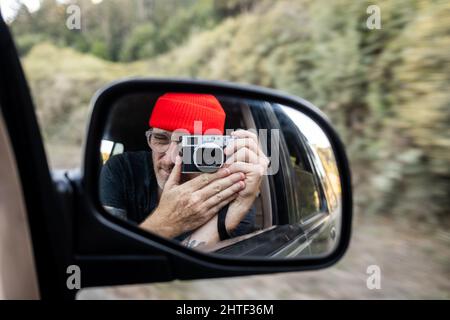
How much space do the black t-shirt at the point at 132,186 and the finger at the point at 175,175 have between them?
1.7 inches

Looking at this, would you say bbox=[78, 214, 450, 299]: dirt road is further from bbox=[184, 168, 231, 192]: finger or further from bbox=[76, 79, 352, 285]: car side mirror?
bbox=[184, 168, 231, 192]: finger

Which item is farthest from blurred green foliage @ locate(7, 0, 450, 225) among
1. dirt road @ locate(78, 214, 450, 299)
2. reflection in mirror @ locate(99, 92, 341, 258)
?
reflection in mirror @ locate(99, 92, 341, 258)

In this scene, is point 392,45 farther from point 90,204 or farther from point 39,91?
point 39,91

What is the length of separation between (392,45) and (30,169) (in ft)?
15.7

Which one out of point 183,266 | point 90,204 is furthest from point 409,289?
point 90,204

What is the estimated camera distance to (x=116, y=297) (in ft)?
13.0

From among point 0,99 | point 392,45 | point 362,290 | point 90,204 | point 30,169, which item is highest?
point 392,45

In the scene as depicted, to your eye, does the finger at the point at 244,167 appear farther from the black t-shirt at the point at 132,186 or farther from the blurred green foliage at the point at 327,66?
the blurred green foliage at the point at 327,66

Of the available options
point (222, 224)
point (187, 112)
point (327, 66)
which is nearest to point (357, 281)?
point (222, 224)

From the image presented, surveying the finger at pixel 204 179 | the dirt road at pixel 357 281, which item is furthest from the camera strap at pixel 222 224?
the dirt road at pixel 357 281

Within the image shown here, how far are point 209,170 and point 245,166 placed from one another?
0.14m

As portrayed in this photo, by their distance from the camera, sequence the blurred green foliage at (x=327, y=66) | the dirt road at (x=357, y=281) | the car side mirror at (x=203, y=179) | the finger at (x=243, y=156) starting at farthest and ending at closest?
the blurred green foliage at (x=327, y=66) → the dirt road at (x=357, y=281) → the finger at (x=243, y=156) → the car side mirror at (x=203, y=179)

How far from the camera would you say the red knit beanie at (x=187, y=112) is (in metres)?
1.58

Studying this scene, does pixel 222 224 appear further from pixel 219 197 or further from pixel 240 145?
pixel 240 145
